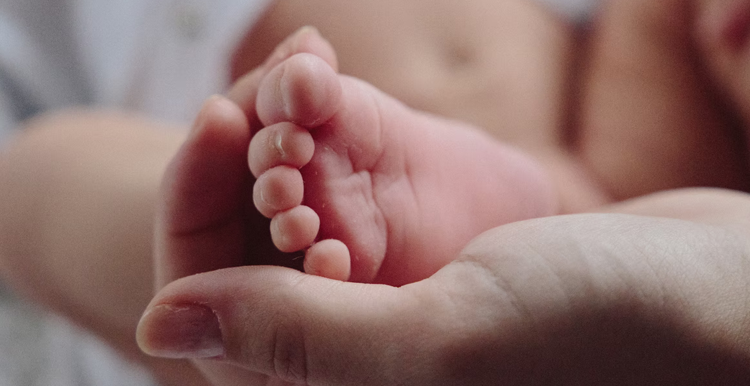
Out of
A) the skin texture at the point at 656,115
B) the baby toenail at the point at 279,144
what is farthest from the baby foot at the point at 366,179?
the skin texture at the point at 656,115

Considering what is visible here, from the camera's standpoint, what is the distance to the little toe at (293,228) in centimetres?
29

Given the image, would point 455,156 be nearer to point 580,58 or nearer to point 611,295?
point 611,295

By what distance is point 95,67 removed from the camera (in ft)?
2.41

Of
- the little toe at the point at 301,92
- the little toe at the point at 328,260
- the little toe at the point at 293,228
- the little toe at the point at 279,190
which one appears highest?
the little toe at the point at 301,92

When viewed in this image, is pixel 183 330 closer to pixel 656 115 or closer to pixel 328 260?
pixel 328 260

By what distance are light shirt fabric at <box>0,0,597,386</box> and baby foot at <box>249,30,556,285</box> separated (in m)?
0.36

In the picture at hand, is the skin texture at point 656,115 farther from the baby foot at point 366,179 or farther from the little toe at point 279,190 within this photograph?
the little toe at point 279,190

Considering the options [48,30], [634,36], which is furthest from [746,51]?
[48,30]

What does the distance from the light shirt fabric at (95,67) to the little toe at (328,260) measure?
42 centimetres

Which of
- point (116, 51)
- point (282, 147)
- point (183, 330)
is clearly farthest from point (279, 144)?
point (116, 51)

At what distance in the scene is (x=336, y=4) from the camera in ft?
2.09

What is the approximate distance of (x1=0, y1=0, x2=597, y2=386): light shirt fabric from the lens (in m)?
0.68

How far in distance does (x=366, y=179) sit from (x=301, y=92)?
0.08 m

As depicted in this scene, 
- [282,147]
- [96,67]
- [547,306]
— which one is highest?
[96,67]
